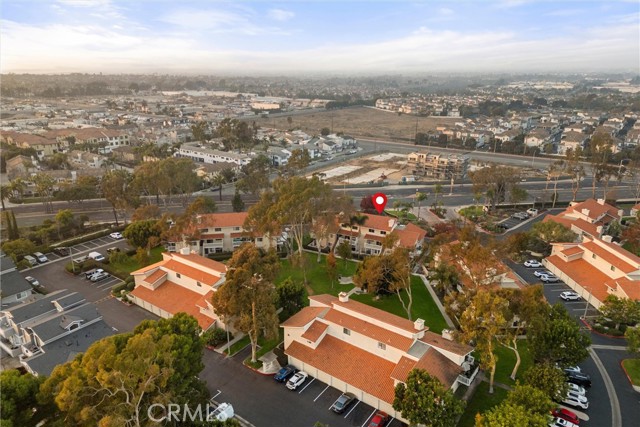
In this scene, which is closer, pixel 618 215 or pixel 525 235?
pixel 525 235

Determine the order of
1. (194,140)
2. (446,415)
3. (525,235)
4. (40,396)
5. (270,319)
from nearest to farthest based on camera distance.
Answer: (40,396)
(446,415)
(270,319)
(525,235)
(194,140)

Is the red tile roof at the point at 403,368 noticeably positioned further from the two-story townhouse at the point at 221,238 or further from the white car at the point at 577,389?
the two-story townhouse at the point at 221,238

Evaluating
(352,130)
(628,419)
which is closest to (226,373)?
(628,419)

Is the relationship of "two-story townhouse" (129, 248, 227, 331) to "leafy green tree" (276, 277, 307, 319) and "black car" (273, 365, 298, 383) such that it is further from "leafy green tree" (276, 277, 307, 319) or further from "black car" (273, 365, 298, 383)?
"black car" (273, 365, 298, 383)

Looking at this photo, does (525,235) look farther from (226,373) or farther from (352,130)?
(352,130)

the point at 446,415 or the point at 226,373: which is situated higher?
the point at 446,415

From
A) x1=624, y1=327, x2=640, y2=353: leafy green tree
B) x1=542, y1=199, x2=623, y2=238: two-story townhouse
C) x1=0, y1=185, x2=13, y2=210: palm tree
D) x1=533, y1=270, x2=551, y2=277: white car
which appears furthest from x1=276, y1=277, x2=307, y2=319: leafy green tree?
x1=0, y1=185, x2=13, y2=210: palm tree

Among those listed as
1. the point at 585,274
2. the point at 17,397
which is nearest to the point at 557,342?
the point at 585,274
